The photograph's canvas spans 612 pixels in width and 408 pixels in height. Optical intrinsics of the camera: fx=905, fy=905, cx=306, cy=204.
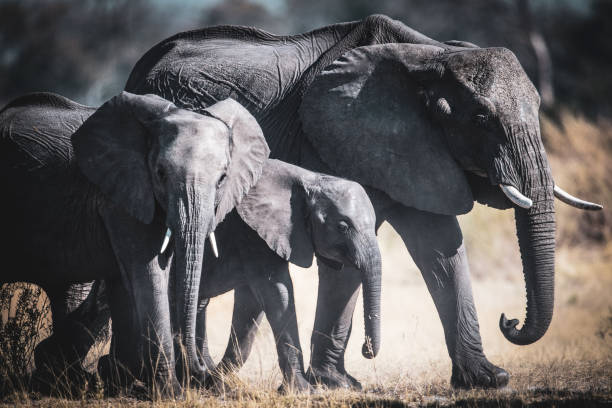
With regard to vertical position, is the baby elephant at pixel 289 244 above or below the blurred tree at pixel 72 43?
below

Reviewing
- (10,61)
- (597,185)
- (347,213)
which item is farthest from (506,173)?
(10,61)

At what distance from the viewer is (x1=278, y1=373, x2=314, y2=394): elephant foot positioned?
6.15 metres

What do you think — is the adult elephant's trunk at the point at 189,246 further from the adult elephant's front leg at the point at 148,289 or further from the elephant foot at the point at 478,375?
the elephant foot at the point at 478,375

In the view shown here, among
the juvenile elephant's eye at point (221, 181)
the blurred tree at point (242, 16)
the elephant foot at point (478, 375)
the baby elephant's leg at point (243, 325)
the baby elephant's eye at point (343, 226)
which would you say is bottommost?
the elephant foot at point (478, 375)

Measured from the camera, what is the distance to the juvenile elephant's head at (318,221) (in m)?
6.19

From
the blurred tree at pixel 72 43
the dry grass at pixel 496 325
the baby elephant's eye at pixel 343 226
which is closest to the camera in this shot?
the dry grass at pixel 496 325

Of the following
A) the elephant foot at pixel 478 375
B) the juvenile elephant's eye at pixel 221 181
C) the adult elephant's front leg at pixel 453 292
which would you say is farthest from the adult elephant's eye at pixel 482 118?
the juvenile elephant's eye at pixel 221 181

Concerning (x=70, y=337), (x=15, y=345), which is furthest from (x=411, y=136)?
(x=15, y=345)

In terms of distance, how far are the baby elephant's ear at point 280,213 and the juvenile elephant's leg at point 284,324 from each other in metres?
0.21

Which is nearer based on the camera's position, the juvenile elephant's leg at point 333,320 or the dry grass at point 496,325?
the dry grass at point 496,325

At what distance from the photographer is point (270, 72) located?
732 centimetres

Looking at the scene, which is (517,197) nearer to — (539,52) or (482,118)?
(482,118)

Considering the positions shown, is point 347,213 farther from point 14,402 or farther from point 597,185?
point 597,185

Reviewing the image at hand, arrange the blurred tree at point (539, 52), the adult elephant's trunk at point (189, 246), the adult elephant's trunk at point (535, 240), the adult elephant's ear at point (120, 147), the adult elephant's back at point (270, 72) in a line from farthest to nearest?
1. the blurred tree at point (539, 52)
2. the adult elephant's back at point (270, 72)
3. the adult elephant's trunk at point (535, 240)
4. the adult elephant's ear at point (120, 147)
5. the adult elephant's trunk at point (189, 246)
